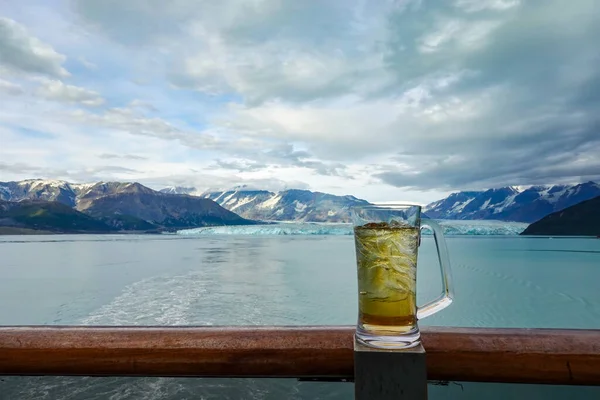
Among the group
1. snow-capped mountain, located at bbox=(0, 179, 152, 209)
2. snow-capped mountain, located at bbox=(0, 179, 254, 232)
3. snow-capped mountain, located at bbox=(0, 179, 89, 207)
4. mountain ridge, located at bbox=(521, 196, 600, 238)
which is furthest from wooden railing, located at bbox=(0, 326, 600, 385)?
snow-capped mountain, located at bbox=(0, 179, 89, 207)

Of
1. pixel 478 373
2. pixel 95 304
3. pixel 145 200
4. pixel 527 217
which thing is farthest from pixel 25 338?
pixel 527 217

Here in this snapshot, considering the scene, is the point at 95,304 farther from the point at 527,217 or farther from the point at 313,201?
the point at 313,201

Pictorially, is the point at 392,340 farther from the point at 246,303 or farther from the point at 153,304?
the point at 246,303

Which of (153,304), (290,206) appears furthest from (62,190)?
(153,304)

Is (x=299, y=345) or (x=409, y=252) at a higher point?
(x=409, y=252)

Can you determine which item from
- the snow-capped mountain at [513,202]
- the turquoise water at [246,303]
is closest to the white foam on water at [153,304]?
the turquoise water at [246,303]

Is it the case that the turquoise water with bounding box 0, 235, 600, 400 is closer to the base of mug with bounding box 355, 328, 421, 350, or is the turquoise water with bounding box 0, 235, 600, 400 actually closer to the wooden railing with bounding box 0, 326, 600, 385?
the wooden railing with bounding box 0, 326, 600, 385

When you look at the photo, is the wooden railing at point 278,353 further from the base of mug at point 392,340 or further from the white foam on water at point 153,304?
the white foam on water at point 153,304
